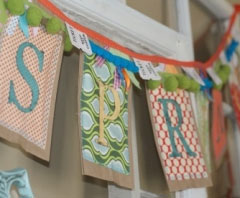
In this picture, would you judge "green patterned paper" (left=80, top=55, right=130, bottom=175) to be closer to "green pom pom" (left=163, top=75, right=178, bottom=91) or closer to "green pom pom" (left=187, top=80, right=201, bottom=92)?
"green pom pom" (left=163, top=75, right=178, bottom=91)

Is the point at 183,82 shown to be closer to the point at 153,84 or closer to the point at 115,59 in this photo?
the point at 153,84

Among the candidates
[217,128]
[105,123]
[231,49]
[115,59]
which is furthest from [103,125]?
[231,49]

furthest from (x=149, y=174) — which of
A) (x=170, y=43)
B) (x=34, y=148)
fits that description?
(x=34, y=148)

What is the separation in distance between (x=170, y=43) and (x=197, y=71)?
0.15 m

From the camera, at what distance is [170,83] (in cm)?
123

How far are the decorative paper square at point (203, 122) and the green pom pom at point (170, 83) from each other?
20 cm

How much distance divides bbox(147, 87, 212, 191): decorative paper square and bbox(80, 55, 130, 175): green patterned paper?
12 cm

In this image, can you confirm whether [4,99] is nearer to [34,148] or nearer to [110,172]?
[34,148]

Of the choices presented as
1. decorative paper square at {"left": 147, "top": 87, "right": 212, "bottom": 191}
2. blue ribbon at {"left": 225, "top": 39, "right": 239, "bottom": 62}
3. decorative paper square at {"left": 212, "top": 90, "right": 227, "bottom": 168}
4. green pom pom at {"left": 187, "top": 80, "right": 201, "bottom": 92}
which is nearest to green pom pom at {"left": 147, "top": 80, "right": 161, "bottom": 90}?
decorative paper square at {"left": 147, "top": 87, "right": 212, "bottom": 191}

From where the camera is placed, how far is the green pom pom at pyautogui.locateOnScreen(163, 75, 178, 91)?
1234 mm

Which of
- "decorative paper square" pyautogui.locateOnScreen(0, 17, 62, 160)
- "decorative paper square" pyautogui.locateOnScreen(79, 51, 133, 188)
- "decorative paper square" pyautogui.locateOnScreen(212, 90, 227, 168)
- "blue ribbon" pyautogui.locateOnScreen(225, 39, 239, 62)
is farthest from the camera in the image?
"blue ribbon" pyautogui.locateOnScreen(225, 39, 239, 62)

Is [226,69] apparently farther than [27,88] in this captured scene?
Yes

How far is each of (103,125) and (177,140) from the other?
27 cm

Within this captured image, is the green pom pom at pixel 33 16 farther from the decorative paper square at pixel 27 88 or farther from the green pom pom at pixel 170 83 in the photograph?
the green pom pom at pixel 170 83
